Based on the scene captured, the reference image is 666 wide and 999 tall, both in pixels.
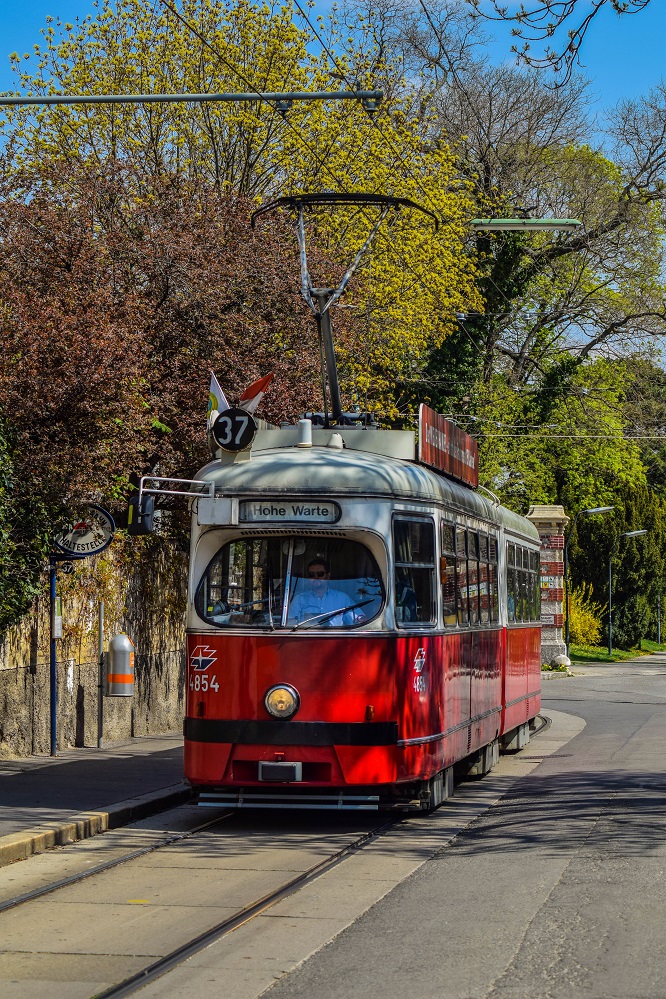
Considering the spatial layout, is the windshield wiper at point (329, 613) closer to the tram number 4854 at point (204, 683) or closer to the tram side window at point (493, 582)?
the tram number 4854 at point (204, 683)

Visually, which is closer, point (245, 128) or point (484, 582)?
point (484, 582)

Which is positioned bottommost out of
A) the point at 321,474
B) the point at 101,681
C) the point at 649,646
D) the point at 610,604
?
the point at 649,646

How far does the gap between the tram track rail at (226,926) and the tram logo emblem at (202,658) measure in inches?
70.7

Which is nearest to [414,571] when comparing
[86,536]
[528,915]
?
[528,915]

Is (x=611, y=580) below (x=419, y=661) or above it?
above

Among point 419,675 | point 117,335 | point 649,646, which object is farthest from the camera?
point 649,646

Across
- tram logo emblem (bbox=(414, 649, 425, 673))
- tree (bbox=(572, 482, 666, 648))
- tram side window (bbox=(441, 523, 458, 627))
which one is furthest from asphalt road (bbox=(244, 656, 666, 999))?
tree (bbox=(572, 482, 666, 648))

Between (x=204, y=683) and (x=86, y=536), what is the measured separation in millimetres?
4379

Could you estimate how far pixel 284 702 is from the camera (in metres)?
11.2

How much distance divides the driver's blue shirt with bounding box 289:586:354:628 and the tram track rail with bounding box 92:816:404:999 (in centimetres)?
172

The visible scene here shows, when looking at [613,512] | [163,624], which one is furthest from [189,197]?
[613,512]

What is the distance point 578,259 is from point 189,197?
1037 inches

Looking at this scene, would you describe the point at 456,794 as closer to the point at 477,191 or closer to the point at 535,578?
the point at 535,578

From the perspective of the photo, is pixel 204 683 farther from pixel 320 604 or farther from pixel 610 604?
pixel 610 604
